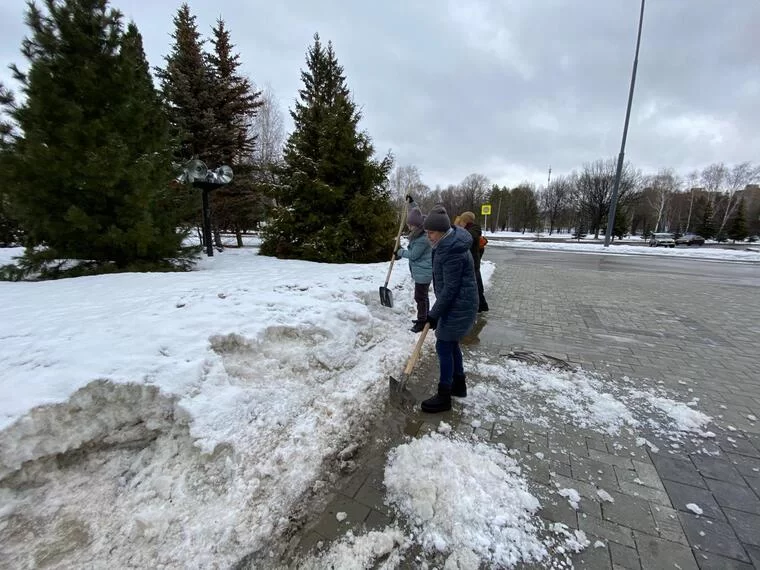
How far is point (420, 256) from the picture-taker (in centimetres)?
524

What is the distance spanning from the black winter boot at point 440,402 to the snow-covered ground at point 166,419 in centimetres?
49

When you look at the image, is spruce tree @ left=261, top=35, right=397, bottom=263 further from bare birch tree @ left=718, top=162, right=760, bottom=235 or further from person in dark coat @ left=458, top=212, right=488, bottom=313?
bare birch tree @ left=718, top=162, right=760, bottom=235

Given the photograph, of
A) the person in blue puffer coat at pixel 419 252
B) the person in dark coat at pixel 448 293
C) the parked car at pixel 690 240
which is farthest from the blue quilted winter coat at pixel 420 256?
the parked car at pixel 690 240

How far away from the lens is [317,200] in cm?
998

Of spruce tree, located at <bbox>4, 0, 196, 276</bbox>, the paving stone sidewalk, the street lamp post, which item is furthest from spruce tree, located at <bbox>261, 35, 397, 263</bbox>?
the paving stone sidewalk

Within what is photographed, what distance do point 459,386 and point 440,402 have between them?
0.37 metres

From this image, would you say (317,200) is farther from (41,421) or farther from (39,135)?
(41,421)

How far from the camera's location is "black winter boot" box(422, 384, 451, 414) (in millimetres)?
3227

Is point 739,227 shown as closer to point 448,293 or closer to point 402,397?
point 448,293

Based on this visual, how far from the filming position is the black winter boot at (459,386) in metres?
3.52

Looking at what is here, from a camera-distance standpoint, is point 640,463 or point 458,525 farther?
point 640,463

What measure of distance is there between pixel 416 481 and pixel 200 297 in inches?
A: 147

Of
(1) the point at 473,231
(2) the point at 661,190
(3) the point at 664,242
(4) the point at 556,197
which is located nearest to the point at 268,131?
(1) the point at 473,231

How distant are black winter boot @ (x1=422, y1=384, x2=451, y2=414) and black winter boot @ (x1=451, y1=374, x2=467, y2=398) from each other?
23 cm
